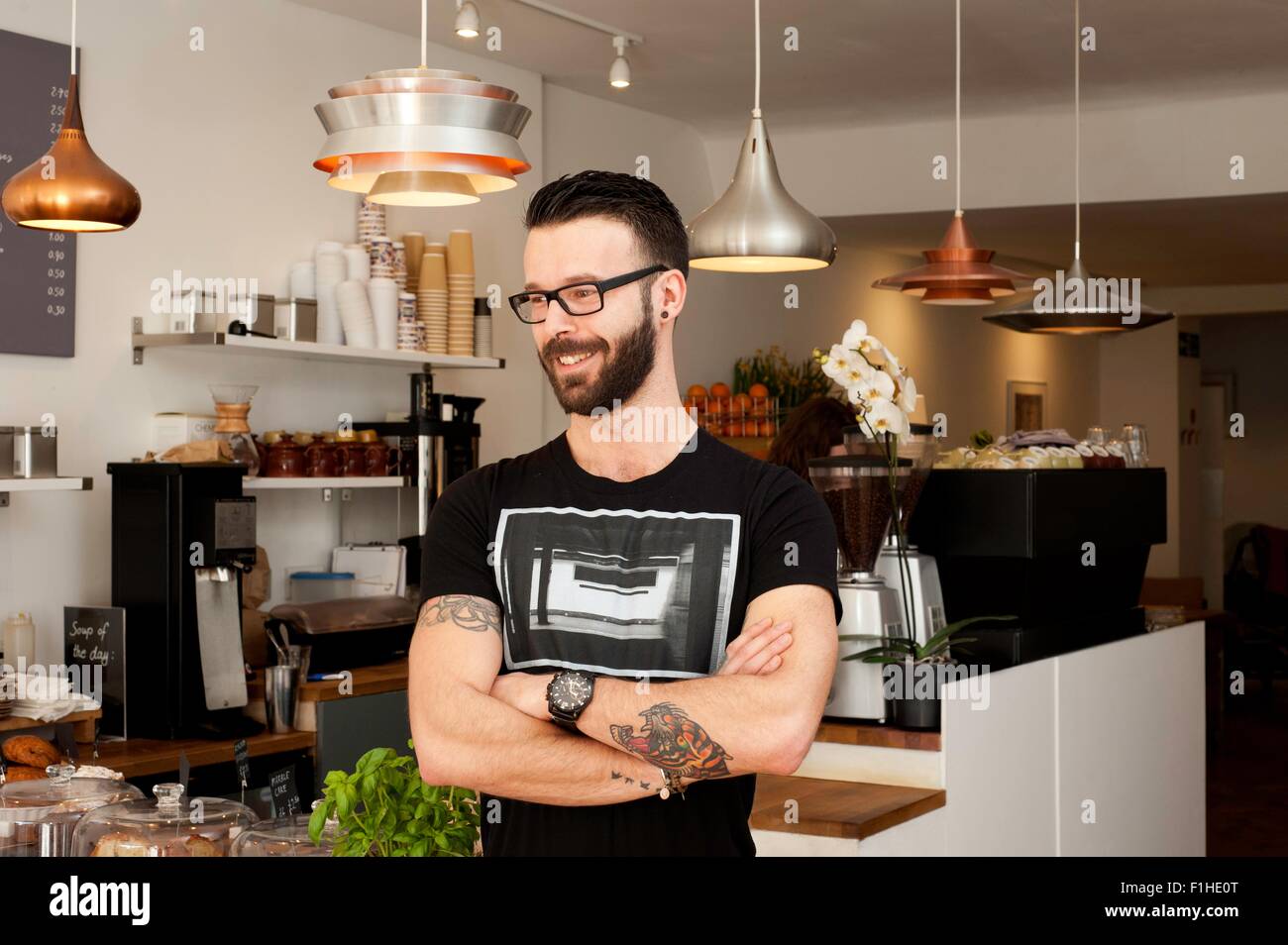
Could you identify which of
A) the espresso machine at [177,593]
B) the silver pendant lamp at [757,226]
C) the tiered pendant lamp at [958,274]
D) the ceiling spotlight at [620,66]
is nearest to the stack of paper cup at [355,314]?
the espresso machine at [177,593]

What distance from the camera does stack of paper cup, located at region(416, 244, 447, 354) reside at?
5.02 meters

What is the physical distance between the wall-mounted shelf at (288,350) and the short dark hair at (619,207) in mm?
2695

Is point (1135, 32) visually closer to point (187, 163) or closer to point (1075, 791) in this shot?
point (1075, 791)

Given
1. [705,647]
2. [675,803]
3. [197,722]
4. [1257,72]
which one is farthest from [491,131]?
[1257,72]

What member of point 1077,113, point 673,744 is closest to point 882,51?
point 1077,113

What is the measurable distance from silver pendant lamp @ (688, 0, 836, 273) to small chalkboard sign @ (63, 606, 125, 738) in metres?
1.97

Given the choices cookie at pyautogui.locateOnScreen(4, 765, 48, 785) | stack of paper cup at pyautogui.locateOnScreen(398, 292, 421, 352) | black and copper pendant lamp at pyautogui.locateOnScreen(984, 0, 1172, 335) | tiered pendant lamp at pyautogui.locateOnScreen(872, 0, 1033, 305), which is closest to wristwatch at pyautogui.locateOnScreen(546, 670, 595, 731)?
cookie at pyautogui.locateOnScreen(4, 765, 48, 785)

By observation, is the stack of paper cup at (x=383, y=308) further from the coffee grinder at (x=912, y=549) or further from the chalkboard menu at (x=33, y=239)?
the coffee grinder at (x=912, y=549)

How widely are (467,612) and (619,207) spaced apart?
49 cm

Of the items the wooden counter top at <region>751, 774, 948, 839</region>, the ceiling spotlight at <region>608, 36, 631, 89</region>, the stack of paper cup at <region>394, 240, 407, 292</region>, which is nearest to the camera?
the wooden counter top at <region>751, 774, 948, 839</region>

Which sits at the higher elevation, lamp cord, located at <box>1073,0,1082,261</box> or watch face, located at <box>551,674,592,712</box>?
lamp cord, located at <box>1073,0,1082,261</box>

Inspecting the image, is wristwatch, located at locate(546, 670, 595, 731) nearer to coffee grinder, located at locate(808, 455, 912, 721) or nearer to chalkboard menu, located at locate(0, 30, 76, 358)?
coffee grinder, located at locate(808, 455, 912, 721)

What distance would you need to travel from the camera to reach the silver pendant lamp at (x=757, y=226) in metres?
2.78

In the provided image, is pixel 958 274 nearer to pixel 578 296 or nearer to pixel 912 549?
pixel 912 549
